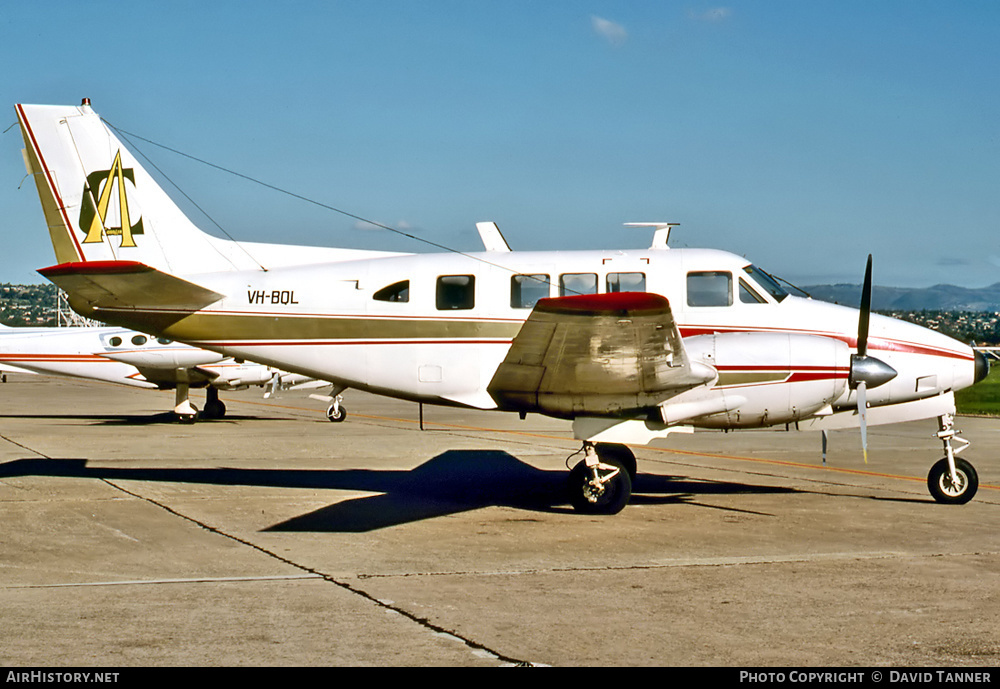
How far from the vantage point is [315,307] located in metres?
12.6

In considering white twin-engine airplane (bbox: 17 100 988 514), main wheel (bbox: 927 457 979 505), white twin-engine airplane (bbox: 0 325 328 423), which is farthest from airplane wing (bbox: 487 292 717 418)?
white twin-engine airplane (bbox: 0 325 328 423)

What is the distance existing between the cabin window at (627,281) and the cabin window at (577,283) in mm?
209

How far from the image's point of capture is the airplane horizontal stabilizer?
11.5 metres

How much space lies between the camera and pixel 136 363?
25.4m

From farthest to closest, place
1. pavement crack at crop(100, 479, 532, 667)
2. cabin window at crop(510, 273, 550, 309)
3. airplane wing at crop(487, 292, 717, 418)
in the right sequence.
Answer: cabin window at crop(510, 273, 550, 309)
airplane wing at crop(487, 292, 717, 418)
pavement crack at crop(100, 479, 532, 667)

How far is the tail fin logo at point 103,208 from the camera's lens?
13.2 m

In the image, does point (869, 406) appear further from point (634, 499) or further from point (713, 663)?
point (713, 663)

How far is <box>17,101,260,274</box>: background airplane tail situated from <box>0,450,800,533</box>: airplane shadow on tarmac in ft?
11.3

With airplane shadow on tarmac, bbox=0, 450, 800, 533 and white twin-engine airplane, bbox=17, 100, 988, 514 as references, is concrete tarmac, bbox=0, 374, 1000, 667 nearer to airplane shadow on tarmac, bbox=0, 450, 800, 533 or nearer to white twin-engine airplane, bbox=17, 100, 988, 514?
airplane shadow on tarmac, bbox=0, 450, 800, 533

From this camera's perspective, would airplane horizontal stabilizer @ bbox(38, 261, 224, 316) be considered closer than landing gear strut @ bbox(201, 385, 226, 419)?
Yes

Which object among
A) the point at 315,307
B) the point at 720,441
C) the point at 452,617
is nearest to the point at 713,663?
the point at 452,617

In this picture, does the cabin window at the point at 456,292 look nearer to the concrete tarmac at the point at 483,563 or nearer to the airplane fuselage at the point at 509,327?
the airplane fuselage at the point at 509,327

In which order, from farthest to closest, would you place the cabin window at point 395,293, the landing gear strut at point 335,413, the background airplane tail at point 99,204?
the landing gear strut at point 335,413 < the background airplane tail at point 99,204 < the cabin window at point 395,293

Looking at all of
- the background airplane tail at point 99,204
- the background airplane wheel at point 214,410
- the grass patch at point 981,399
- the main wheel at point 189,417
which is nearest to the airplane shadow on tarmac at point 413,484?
the background airplane tail at point 99,204
